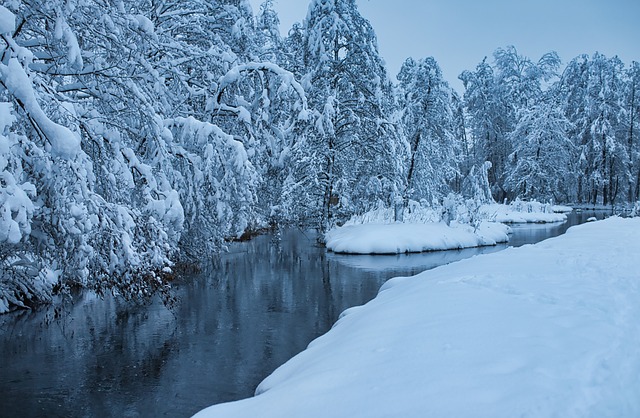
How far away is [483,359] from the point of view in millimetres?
3570

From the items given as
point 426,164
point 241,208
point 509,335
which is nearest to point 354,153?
point 426,164

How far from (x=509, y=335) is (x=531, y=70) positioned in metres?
46.4

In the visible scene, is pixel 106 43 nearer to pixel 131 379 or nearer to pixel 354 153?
pixel 131 379

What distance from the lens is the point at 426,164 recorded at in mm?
25656

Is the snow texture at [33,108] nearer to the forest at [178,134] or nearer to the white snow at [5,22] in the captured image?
the forest at [178,134]

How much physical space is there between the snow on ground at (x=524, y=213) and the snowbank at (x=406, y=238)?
10069 mm

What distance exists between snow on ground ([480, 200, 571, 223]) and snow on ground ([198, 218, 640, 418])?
26282mm

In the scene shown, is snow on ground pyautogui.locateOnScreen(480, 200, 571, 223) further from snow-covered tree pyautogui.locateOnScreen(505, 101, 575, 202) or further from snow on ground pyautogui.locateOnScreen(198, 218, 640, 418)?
snow on ground pyautogui.locateOnScreen(198, 218, 640, 418)

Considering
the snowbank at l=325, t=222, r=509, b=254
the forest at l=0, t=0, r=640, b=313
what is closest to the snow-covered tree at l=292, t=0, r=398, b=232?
the forest at l=0, t=0, r=640, b=313

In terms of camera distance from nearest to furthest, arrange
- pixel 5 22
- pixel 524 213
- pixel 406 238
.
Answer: pixel 5 22 → pixel 406 238 → pixel 524 213

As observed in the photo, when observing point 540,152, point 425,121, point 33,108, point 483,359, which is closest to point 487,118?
point 540,152

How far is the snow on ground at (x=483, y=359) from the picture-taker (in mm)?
2947

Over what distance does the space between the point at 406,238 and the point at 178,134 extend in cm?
1240

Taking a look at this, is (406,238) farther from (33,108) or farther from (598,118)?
(598,118)
